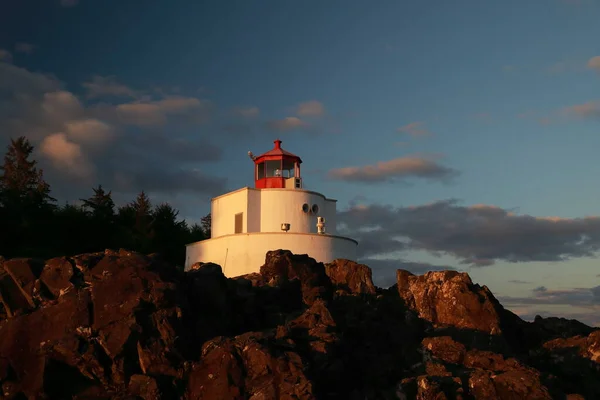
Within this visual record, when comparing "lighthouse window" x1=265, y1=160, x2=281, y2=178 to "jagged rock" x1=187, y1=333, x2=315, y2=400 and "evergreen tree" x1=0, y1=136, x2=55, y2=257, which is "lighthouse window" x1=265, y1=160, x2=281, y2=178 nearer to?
"evergreen tree" x1=0, y1=136, x2=55, y2=257

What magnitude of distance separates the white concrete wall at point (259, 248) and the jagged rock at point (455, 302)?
8974mm

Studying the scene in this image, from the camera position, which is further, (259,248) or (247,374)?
(259,248)

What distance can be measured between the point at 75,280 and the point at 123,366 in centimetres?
341

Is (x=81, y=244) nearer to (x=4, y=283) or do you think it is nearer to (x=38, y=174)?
(x=38, y=174)

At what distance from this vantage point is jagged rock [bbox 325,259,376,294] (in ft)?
91.2

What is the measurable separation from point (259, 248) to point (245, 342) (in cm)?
1505

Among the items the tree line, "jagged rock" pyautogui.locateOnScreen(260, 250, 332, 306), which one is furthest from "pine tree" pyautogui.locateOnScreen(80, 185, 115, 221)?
"jagged rock" pyautogui.locateOnScreen(260, 250, 332, 306)

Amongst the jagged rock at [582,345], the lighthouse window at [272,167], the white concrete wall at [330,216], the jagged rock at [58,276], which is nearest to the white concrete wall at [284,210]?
the white concrete wall at [330,216]

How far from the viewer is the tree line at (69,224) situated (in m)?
34.3

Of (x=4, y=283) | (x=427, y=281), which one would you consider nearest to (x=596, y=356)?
(x=427, y=281)

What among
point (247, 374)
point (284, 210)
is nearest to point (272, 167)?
point (284, 210)

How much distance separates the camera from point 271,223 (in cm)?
3547

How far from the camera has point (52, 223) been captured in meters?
36.7

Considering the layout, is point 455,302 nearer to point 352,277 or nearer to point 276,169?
point 352,277
